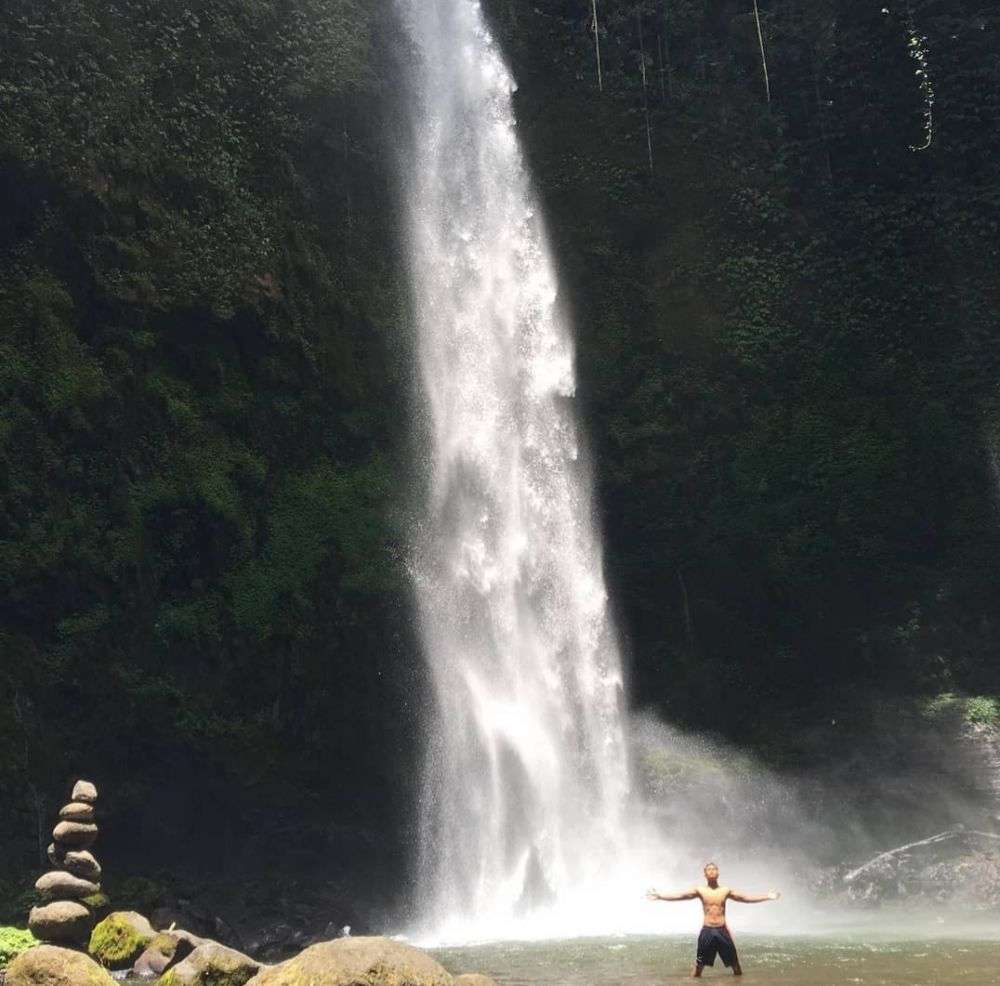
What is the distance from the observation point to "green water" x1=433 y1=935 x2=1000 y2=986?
1138 cm

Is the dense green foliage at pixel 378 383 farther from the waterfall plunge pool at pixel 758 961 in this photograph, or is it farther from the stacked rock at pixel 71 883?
the waterfall plunge pool at pixel 758 961

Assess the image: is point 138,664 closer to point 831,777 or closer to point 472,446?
point 472,446

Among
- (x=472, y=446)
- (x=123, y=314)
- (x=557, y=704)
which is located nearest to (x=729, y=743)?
(x=557, y=704)

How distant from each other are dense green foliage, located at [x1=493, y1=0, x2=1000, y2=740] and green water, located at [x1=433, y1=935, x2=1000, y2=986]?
1060cm

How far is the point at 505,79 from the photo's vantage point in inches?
1190

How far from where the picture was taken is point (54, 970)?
10352 millimetres

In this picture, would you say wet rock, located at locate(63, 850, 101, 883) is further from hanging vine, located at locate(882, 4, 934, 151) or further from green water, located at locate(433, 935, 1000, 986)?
hanging vine, located at locate(882, 4, 934, 151)

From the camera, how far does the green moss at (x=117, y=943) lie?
15406mm

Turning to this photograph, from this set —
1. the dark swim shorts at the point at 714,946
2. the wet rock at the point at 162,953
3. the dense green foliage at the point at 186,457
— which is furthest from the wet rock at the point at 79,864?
the dark swim shorts at the point at 714,946

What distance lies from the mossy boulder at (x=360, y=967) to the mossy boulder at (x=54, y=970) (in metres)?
1.91

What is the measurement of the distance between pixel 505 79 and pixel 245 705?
17.2 m

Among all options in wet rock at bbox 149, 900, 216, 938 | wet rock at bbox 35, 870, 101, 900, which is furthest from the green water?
wet rock at bbox 35, 870, 101, 900

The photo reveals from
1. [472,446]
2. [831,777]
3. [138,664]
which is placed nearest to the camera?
[138,664]

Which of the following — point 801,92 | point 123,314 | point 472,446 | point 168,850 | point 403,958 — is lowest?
point 403,958
